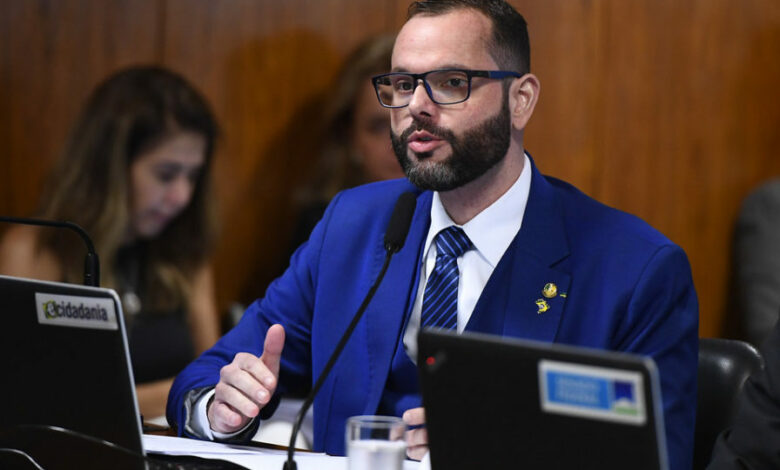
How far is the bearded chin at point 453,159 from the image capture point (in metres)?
1.91

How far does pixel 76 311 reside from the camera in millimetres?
1282

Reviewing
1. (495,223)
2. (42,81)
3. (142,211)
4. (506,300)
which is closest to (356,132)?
(142,211)

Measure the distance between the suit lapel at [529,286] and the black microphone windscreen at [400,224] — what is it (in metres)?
0.32

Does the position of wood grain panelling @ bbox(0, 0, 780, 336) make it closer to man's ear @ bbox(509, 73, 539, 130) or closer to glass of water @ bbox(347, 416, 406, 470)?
man's ear @ bbox(509, 73, 539, 130)

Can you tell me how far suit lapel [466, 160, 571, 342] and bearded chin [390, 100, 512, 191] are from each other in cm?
13

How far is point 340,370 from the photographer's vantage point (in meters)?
1.95

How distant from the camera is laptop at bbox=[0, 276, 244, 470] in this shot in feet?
4.20

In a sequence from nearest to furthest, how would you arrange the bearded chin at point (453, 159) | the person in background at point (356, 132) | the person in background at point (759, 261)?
the bearded chin at point (453, 159), the person in background at point (356, 132), the person in background at point (759, 261)

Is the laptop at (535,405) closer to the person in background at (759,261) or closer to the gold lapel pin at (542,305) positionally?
the gold lapel pin at (542,305)

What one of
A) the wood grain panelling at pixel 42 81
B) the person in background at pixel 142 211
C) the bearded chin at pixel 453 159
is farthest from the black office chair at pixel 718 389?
the wood grain panelling at pixel 42 81

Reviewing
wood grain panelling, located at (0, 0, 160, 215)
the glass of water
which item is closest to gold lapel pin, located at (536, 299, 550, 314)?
the glass of water

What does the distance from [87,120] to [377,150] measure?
3.58ft

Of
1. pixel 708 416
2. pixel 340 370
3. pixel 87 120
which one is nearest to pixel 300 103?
pixel 87 120

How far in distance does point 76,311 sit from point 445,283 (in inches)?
31.7
